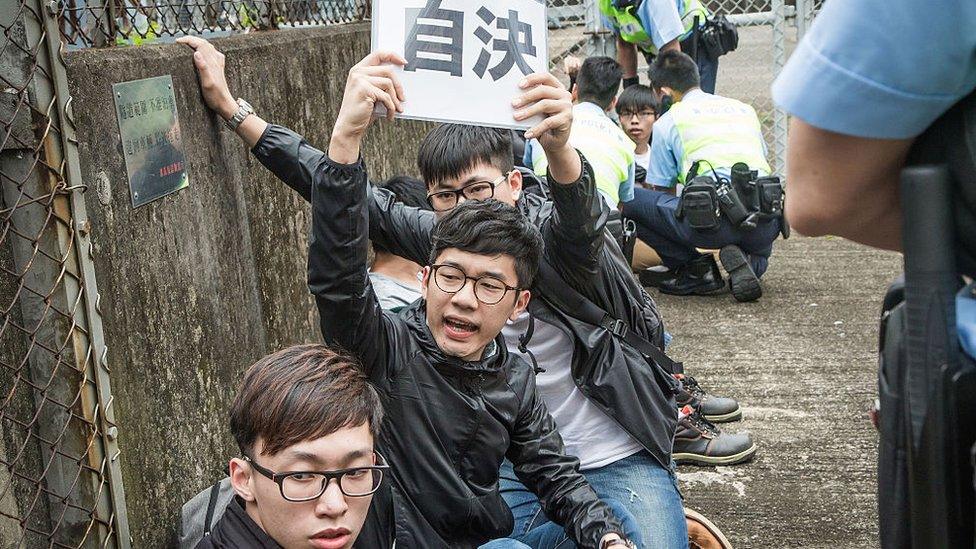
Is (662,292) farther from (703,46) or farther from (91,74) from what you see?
(91,74)

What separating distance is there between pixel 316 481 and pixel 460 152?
1534 millimetres

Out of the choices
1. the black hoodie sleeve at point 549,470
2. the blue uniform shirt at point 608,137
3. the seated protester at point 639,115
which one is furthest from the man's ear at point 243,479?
the seated protester at point 639,115

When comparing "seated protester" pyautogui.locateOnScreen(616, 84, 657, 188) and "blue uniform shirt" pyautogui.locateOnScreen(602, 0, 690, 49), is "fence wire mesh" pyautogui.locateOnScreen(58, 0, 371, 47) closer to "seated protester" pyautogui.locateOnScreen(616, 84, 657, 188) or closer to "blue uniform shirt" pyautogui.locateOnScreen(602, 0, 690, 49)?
"seated protester" pyautogui.locateOnScreen(616, 84, 657, 188)

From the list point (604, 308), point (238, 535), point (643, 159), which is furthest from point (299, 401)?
point (643, 159)

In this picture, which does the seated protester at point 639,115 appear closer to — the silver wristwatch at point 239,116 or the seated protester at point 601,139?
the seated protester at point 601,139

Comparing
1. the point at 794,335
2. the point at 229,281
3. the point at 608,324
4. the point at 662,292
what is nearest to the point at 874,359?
the point at 794,335

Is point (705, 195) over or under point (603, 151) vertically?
under

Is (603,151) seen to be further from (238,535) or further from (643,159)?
(238,535)

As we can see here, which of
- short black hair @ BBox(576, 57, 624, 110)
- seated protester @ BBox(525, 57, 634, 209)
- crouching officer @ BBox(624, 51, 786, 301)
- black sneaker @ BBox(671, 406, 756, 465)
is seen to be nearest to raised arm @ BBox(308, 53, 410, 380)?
black sneaker @ BBox(671, 406, 756, 465)

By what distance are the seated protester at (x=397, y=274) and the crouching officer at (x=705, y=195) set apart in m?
3.37

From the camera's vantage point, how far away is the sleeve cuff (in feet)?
4.29

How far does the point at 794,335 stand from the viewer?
21.0 feet

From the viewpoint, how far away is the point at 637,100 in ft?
26.5

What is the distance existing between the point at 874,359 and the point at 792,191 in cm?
473
